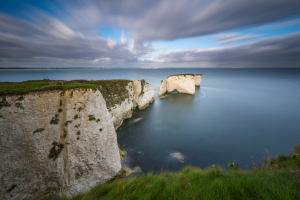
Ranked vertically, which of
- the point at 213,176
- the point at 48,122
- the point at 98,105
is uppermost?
the point at 98,105

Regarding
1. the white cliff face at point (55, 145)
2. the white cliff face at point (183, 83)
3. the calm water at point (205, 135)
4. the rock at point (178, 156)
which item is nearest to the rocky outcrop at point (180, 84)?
the white cliff face at point (183, 83)

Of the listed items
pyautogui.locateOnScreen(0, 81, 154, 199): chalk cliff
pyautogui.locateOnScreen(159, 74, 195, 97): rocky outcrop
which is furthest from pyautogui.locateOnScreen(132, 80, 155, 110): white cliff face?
pyautogui.locateOnScreen(0, 81, 154, 199): chalk cliff

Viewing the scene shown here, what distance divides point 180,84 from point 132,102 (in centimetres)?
1999

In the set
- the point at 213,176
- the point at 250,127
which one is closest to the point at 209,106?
the point at 250,127

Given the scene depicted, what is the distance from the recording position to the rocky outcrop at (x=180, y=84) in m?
33.1

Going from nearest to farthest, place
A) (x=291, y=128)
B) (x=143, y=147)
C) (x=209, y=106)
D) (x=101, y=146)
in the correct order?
(x=101, y=146), (x=143, y=147), (x=291, y=128), (x=209, y=106)

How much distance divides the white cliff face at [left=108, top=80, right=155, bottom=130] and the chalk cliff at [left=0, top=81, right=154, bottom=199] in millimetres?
6493

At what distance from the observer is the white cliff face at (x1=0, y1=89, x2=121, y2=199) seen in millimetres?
5621

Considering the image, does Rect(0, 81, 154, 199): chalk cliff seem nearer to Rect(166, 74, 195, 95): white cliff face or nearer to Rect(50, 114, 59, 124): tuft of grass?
Rect(50, 114, 59, 124): tuft of grass

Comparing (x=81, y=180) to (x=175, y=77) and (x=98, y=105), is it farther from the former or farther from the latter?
(x=175, y=77)

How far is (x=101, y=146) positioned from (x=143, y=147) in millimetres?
5282

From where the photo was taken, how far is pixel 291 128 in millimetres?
15492

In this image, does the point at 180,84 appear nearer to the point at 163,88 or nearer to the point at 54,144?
the point at 163,88

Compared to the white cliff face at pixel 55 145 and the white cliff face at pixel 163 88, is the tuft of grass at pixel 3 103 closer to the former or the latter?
the white cliff face at pixel 55 145
